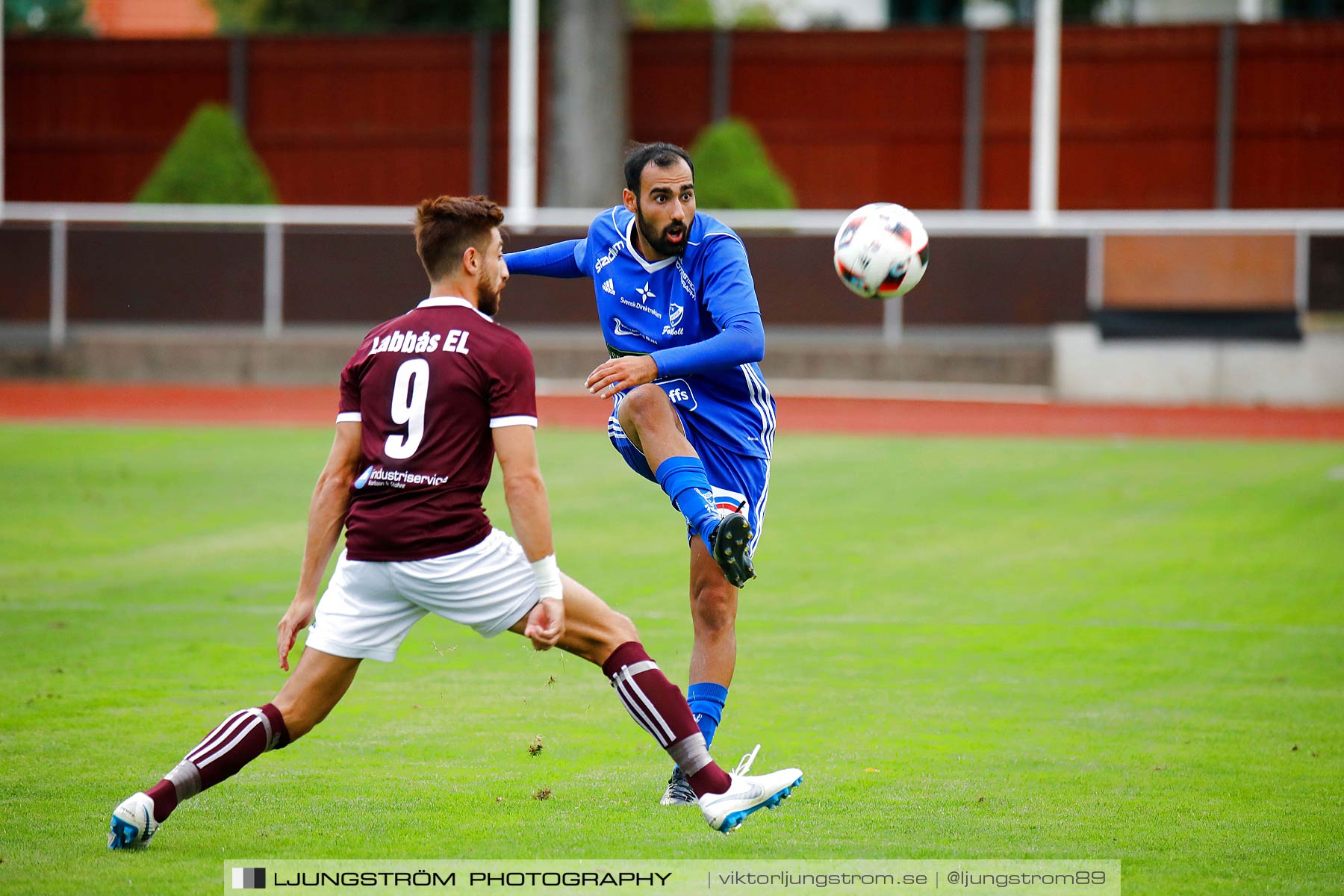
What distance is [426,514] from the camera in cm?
475

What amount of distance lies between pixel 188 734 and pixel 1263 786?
166 inches

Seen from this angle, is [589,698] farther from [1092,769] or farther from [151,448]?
[151,448]

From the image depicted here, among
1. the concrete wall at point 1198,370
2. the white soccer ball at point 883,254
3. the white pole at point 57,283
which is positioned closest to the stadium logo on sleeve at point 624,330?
the white soccer ball at point 883,254

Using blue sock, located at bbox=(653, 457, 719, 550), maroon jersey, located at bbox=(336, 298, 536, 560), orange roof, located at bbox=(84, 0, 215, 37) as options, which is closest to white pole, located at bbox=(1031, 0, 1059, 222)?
blue sock, located at bbox=(653, 457, 719, 550)

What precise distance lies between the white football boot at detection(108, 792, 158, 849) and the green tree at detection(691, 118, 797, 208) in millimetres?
22541

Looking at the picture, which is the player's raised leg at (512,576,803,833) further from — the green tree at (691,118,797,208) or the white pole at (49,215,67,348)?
the green tree at (691,118,797,208)

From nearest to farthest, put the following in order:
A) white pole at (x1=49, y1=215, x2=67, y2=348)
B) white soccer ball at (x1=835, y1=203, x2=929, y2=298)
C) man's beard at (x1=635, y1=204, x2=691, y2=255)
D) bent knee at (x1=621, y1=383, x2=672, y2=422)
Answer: man's beard at (x1=635, y1=204, x2=691, y2=255) < bent knee at (x1=621, y1=383, x2=672, y2=422) < white soccer ball at (x1=835, y1=203, x2=929, y2=298) < white pole at (x1=49, y1=215, x2=67, y2=348)

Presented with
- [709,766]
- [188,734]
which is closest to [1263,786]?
[709,766]

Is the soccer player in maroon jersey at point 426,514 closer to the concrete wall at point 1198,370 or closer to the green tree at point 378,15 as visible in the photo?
the concrete wall at point 1198,370

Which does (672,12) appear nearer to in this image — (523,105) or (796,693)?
(523,105)

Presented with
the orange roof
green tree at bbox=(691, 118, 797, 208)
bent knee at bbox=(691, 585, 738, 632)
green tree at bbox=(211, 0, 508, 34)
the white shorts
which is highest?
the orange roof

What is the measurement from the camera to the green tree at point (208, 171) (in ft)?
91.1

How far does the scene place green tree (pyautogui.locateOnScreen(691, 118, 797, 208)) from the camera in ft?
88.1

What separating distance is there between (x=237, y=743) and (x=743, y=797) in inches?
63.3
